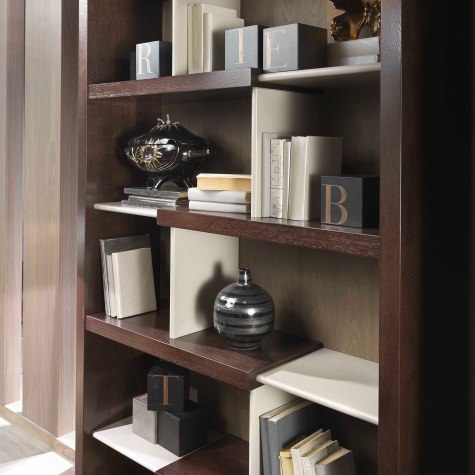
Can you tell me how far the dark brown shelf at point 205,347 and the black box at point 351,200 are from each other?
43 cm

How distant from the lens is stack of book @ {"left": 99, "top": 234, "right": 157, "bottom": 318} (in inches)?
78.6

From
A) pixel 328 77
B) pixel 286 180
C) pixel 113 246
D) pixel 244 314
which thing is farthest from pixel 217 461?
pixel 328 77

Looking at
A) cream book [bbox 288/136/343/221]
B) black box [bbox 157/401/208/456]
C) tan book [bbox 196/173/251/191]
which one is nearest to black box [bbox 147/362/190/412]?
black box [bbox 157/401/208/456]

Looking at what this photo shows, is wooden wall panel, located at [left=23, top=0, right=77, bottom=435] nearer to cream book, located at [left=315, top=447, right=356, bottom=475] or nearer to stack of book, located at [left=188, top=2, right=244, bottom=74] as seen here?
stack of book, located at [left=188, top=2, right=244, bottom=74]

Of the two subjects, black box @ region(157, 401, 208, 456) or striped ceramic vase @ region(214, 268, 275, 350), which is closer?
striped ceramic vase @ region(214, 268, 275, 350)

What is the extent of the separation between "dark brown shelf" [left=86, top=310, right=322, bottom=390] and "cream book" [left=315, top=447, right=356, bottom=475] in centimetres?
24

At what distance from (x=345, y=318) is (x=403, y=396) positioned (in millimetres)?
479

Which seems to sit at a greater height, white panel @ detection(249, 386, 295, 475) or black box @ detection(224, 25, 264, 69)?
black box @ detection(224, 25, 264, 69)

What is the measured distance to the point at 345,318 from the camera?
1.72 m

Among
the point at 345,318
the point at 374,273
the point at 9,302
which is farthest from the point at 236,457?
the point at 9,302

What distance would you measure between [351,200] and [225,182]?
42cm

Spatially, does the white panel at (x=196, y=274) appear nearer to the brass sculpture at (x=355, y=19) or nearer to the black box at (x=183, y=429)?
the black box at (x=183, y=429)

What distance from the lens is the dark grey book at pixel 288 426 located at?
5.09 feet

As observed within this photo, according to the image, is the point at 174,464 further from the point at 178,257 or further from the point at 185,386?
the point at 178,257
